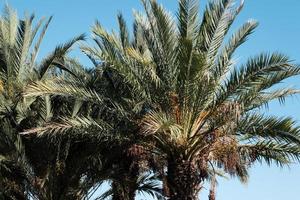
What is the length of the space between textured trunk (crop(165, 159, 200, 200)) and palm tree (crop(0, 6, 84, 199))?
401 centimetres

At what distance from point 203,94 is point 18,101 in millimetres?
5063

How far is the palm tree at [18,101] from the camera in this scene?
14.8 m

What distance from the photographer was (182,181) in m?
12.8

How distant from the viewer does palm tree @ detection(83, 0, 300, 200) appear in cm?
1259

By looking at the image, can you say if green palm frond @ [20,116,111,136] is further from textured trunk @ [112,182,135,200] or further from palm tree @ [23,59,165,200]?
textured trunk @ [112,182,135,200]

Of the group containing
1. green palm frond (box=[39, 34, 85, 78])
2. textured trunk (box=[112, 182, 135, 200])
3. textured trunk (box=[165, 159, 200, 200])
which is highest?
green palm frond (box=[39, 34, 85, 78])

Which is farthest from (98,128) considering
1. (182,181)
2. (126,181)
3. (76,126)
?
(126,181)

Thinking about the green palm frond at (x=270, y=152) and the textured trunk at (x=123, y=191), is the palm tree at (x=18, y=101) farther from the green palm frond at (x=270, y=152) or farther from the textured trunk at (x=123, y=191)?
the green palm frond at (x=270, y=152)

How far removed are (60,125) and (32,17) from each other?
4966mm

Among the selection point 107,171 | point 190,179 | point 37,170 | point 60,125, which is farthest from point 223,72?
point 37,170

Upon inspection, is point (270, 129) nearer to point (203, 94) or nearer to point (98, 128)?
point (203, 94)

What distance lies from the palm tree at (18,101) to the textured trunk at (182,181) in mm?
4010

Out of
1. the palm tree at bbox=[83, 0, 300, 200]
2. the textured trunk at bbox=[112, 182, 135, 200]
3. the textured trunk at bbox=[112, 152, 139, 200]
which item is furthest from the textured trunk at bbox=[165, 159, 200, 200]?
the textured trunk at bbox=[112, 182, 135, 200]

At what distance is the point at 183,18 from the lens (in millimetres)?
13047
